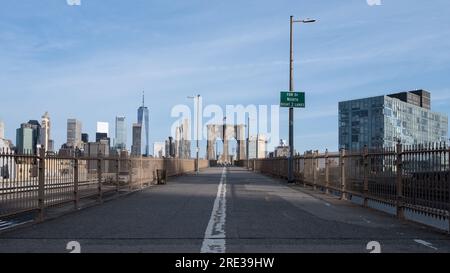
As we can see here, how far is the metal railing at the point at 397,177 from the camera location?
11.8 meters

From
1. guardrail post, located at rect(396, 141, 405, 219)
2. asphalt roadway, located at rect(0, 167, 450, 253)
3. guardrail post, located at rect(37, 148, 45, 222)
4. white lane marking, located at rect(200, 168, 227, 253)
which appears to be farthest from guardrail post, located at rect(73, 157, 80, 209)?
guardrail post, located at rect(396, 141, 405, 219)

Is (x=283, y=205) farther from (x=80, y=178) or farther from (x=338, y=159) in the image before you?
(x=80, y=178)

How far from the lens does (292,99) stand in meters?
35.2

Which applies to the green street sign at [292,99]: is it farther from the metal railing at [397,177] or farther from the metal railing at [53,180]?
the metal railing at [53,180]

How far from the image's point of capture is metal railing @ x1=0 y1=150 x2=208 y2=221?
1207cm

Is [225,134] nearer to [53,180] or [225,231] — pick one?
[53,180]

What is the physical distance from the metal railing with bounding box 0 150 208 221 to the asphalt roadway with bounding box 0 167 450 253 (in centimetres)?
60

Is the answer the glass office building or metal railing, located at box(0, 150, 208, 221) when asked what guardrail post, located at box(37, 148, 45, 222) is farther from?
the glass office building

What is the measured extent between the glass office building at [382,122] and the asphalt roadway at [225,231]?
58.9 metres

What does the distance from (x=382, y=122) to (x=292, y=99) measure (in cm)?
5107

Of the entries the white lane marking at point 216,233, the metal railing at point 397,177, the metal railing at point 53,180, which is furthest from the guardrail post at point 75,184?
the metal railing at point 397,177

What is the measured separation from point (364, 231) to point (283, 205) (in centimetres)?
626

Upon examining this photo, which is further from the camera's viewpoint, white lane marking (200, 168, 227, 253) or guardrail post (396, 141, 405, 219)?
guardrail post (396, 141, 405, 219)
